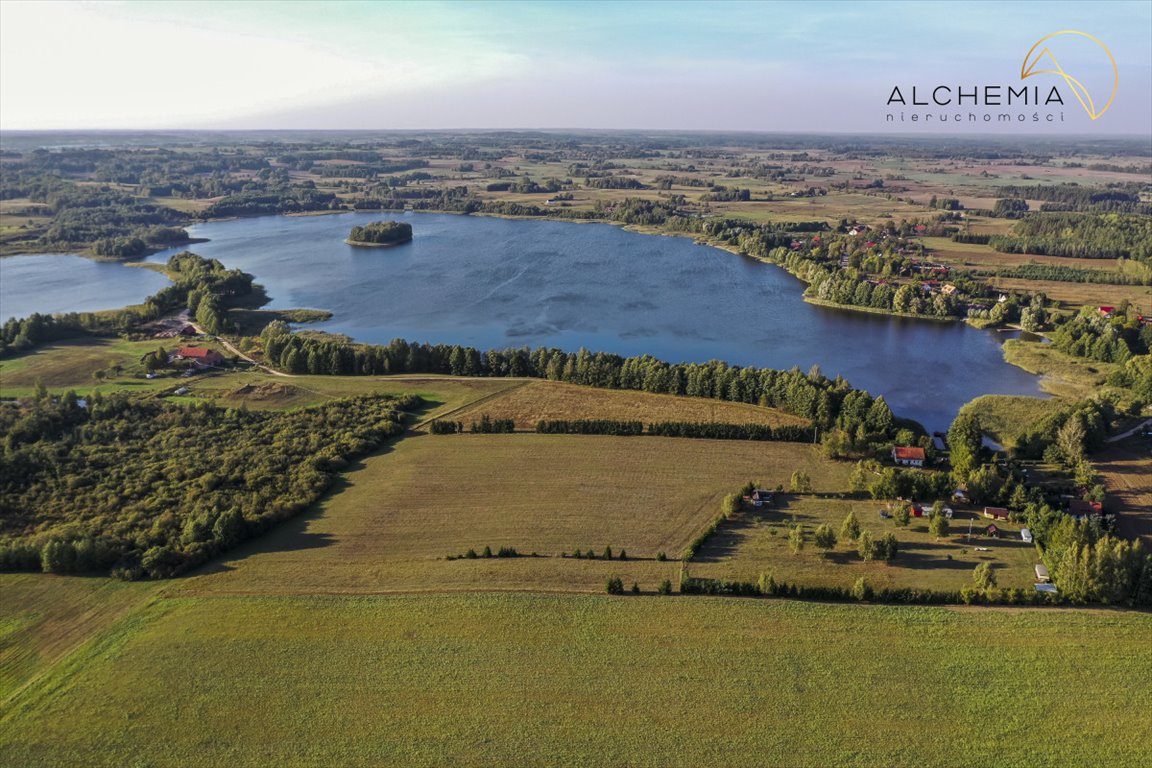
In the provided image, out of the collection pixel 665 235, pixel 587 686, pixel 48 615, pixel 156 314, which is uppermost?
pixel 665 235

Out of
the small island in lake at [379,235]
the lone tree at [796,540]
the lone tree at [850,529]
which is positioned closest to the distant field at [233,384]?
the lone tree at [796,540]

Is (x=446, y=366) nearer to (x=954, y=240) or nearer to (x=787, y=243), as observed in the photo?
(x=787, y=243)

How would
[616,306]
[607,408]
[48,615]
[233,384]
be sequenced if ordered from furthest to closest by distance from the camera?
[616,306], [233,384], [607,408], [48,615]

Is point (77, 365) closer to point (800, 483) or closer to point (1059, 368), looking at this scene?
point (800, 483)

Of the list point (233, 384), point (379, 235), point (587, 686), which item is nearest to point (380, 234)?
point (379, 235)

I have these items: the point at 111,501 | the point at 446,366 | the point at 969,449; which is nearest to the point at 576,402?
the point at 446,366

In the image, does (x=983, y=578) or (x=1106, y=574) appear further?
(x=983, y=578)
